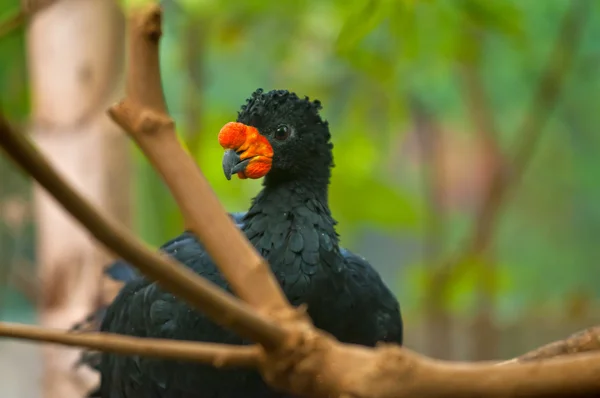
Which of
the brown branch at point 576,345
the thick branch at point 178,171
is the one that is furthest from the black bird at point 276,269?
the thick branch at point 178,171

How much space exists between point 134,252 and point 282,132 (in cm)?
57

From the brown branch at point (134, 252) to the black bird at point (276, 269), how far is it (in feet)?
1.48

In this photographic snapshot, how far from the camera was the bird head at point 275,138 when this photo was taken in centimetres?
81

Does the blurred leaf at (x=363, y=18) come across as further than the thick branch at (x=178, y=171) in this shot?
Yes

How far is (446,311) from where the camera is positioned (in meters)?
2.13

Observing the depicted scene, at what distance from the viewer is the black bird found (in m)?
0.76

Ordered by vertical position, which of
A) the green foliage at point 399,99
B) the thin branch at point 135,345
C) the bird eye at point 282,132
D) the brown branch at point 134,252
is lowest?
the thin branch at point 135,345

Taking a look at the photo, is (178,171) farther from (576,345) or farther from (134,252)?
(576,345)

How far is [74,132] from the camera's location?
4.51 ft

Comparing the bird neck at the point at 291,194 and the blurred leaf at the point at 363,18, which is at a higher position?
the blurred leaf at the point at 363,18

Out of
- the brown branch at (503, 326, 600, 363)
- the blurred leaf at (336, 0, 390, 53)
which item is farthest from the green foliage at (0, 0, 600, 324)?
the brown branch at (503, 326, 600, 363)

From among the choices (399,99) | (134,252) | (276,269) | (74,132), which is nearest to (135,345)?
(134,252)

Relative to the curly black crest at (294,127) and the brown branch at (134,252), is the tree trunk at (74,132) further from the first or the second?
the brown branch at (134,252)

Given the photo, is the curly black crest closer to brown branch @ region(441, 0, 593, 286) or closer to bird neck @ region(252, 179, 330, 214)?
bird neck @ region(252, 179, 330, 214)
